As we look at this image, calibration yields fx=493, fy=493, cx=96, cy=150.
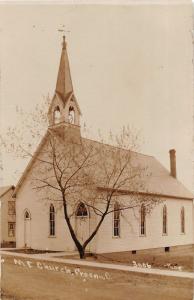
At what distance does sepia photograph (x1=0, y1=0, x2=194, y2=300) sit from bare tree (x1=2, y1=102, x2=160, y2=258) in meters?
0.03

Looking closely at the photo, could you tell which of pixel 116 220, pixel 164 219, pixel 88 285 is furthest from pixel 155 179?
pixel 88 285

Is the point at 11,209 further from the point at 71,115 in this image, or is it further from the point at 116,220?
the point at 71,115

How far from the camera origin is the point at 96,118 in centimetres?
1095

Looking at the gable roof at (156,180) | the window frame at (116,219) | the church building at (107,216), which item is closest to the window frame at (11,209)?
the church building at (107,216)

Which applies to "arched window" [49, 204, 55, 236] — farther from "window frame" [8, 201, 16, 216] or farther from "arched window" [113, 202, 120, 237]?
"arched window" [113, 202, 120, 237]

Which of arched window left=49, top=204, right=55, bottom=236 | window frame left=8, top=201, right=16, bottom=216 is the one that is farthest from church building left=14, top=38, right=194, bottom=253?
window frame left=8, top=201, right=16, bottom=216

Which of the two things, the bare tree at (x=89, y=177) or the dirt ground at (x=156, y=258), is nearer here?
the dirt ground at (x=156, y=258)

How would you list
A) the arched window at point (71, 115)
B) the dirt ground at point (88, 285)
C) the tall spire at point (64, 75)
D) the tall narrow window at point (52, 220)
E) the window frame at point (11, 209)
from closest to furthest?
the dirt ground at point (88, 285) < the tall spire at point (64, 75) < the arched window at point (71, 115) < the tall narrow window at point (52, 220) < the window frame at point (11, 209)

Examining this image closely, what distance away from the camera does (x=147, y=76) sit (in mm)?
10453

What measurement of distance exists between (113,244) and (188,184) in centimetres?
351

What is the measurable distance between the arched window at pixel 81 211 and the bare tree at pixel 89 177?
57 mm

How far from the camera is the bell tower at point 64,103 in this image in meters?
10.6

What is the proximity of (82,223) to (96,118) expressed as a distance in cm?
272

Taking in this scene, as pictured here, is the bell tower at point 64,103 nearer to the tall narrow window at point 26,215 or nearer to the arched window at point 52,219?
the arched window at point 52,219
